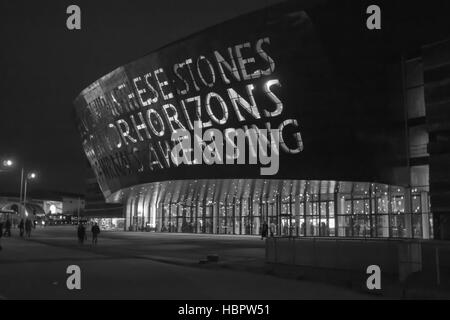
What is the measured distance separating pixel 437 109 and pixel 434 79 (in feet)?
7.20

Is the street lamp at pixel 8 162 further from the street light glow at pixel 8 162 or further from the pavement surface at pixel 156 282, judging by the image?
the pavement surface at pixel 156 282

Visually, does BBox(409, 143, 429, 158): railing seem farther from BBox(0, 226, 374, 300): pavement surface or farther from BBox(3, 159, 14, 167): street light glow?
BBox(3, 159, 14, 167): street light glow

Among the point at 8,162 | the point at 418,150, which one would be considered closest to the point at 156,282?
the point at 8,162

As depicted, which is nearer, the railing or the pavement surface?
the pavement surface

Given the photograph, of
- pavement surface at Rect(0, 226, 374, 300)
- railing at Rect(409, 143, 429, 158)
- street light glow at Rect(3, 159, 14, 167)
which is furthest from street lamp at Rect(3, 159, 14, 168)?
railing at Rect(409, 143, 429, 158)

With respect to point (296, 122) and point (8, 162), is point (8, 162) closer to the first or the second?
point (8, 162)

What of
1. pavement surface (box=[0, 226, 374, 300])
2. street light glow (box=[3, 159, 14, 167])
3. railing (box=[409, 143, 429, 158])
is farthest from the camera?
railing (box=[409, 143, 429, 158])

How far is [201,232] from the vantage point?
60.9 m

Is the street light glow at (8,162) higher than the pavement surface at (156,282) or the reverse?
higher

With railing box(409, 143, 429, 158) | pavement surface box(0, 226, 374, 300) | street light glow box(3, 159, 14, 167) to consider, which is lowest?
pavement surface box(0, 226, 374, 300)

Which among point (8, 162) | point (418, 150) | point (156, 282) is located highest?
point (418, 150)

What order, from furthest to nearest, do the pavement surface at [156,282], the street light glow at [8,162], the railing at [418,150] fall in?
1. the railing at [418,150]
2. the street light glow at [8,162]
3. the pavement surface at [156,282]

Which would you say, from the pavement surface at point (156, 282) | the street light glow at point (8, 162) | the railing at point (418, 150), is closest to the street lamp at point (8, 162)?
the street light glow at point (8, 162)
